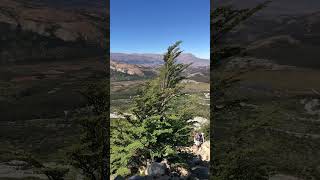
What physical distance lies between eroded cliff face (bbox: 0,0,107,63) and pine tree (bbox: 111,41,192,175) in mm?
10626

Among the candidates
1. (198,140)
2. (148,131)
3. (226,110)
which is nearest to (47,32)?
(226,110)

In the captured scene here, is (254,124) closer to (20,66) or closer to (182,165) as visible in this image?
(20,66)

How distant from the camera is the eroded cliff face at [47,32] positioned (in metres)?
5.11

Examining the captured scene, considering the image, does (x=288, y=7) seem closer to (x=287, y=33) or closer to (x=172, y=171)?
(x=287, y=33)

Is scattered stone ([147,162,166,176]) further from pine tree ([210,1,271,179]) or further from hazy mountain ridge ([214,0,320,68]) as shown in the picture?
hazy mountain ridge ([214,0,320,68])

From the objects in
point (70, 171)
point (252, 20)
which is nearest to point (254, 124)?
point (252, 20)

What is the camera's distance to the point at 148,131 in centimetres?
1822

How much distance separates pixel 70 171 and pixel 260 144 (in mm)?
3257

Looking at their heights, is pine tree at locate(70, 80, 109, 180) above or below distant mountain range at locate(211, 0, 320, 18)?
below

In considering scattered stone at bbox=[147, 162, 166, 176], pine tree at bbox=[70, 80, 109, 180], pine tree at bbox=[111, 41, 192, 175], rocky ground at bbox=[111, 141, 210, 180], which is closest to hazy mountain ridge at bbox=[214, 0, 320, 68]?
pine tree at bbox=[70, 80, 109, 180]

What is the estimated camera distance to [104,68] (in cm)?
632

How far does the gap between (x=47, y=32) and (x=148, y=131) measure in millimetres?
13068

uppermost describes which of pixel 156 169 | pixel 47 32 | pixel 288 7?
pixel 288 7

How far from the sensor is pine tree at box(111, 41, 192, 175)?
690 inches
